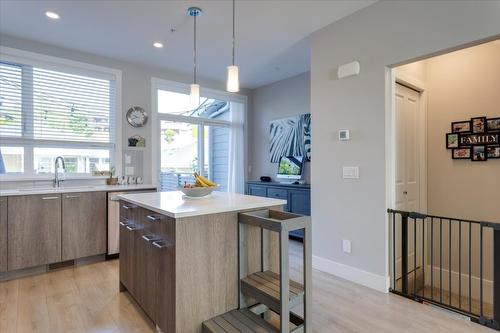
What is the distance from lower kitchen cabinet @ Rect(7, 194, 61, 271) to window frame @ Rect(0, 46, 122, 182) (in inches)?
25.8

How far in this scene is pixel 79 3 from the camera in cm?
272

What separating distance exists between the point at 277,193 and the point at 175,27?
9.29 feet

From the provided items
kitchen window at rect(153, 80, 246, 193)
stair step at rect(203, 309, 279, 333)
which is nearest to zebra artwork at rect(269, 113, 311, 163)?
kitchen window at rect(153, 80, 246, 193)

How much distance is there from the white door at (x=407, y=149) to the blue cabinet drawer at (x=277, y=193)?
1745 mm

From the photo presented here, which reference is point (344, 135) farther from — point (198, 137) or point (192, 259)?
point (198, 137)

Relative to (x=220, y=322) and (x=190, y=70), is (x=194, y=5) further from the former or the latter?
(x=220, y=322)

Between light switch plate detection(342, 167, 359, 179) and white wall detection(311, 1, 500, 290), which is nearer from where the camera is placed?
white wall detection(311, 1, 500, 290)

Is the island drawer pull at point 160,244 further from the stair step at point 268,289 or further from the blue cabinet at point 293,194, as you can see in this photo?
the blue cabinet at point 293,194

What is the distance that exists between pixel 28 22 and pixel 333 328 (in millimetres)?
4337

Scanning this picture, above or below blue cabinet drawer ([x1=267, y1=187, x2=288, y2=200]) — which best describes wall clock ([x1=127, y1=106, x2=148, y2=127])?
above

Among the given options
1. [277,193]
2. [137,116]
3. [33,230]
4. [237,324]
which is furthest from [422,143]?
[33,230]

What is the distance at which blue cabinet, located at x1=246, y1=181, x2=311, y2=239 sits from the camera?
4.12 m

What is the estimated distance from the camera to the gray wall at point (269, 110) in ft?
15.9

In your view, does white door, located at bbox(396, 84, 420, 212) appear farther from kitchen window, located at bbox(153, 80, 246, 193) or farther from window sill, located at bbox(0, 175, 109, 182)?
window sill, located at bbox(0, 175, 109, 182)
